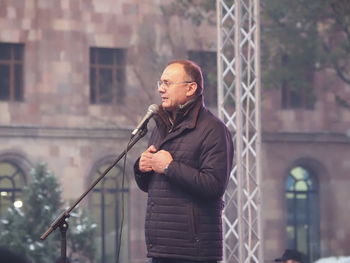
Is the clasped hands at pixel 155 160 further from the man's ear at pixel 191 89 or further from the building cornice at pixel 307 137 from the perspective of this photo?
the building cornice at pixel 307 137

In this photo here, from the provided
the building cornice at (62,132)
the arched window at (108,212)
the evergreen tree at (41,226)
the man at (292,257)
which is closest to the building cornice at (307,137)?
the building cornice at (62,132)

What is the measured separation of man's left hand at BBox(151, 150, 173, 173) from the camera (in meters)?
6.94

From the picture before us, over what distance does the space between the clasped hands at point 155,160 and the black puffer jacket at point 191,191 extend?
5 centimetres

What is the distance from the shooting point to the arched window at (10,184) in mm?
30859

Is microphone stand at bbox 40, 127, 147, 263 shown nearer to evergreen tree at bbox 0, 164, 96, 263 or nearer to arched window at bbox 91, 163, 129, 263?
evergreen tree at bbox 0, 164, 96, 263

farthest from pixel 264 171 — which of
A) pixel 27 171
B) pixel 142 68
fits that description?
pixel 27 171

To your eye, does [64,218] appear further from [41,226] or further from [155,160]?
[41,226]

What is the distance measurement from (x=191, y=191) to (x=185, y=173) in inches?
4.7

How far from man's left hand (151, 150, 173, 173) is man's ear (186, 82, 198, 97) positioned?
0.38m

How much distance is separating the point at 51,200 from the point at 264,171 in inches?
471

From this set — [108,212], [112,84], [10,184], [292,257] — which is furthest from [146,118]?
[112,84]

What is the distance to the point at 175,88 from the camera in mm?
7062

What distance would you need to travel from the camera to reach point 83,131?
32.8m

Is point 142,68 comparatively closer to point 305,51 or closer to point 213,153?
point 305,51
